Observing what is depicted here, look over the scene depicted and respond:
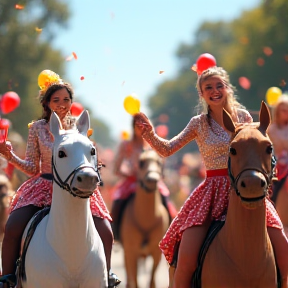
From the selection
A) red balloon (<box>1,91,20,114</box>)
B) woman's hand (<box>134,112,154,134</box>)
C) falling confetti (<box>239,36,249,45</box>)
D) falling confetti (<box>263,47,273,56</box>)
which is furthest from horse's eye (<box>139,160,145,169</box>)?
falling confetti (<box>239,36,249,45</box>)

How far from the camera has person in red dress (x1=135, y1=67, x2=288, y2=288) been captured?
7938 millimetres

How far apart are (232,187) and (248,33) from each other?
46057mm

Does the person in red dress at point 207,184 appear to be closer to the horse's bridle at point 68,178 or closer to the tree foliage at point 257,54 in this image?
the horse's bridle at point 68,178

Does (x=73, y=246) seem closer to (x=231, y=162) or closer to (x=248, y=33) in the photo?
(x=231, y=162)

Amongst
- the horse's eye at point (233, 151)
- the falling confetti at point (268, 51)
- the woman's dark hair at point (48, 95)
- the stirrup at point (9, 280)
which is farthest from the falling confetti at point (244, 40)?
the horse's eye at point (233, 151)

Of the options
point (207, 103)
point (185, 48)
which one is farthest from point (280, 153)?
point (185, 48)

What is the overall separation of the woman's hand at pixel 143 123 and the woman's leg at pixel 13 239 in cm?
138

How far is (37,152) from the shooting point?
8.94 meters

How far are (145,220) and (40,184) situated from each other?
5944 millimetres

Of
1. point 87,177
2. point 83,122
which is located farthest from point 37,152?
point 87,177

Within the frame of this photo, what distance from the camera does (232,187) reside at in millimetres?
7527

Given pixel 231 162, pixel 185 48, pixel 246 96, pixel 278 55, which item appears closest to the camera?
pixel 231 162

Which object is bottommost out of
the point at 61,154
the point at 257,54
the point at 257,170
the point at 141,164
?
the point at 257,170

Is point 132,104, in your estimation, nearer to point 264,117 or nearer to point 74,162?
point 74,162
